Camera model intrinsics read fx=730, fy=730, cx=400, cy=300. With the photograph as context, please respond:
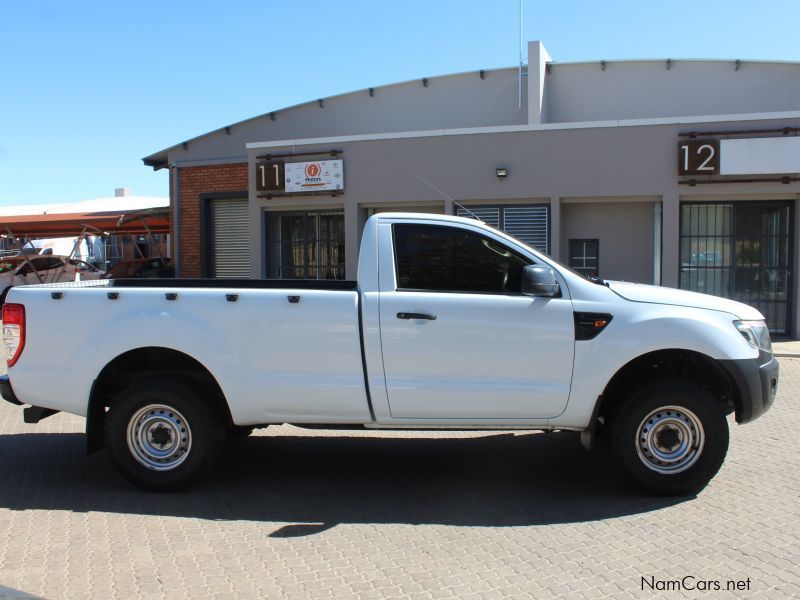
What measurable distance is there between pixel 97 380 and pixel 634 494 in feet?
13.2

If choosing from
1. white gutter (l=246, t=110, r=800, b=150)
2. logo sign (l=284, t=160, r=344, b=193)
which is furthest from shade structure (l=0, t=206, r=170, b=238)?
white gutter (l=246, t=110, r=800, b=150)

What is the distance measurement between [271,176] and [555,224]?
603cm

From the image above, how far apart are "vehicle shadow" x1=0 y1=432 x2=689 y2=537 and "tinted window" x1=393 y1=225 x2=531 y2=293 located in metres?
1.55

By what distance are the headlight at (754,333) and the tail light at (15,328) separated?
5205 mm

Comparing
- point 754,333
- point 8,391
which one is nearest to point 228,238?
point 8,391

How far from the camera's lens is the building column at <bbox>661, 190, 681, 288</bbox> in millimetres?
13227

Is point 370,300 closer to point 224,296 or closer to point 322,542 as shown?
point 224,296

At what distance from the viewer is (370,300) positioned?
17.1ft

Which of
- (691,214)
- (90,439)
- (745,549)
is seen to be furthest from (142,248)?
(745,549)

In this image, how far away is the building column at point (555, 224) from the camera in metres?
13.8

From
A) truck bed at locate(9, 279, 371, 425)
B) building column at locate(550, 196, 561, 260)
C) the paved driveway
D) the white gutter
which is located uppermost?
the white gutter

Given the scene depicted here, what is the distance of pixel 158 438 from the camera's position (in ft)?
17.6

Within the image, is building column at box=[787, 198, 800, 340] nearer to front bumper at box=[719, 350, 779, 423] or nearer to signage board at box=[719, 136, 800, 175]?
signage board at box=[719, 136, 800, 175]

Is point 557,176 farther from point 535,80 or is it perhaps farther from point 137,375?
point 137,375
